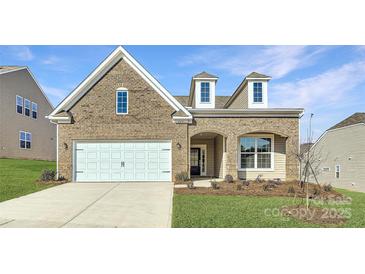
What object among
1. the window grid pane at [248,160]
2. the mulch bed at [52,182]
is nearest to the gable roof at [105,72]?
the mulch bed at [52,182]

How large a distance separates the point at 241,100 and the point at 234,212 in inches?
494

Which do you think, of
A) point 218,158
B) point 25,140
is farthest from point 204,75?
point 25,140

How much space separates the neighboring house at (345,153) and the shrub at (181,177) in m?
10.0

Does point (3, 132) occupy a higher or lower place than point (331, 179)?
higher

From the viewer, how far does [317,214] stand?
859 centimetres

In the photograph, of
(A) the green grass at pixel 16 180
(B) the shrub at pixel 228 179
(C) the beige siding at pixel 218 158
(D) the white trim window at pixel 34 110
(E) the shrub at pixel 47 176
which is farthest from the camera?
(D) the white trim window at pixel 34 110

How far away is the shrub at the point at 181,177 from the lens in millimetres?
15797

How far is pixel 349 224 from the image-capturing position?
770 centimetres

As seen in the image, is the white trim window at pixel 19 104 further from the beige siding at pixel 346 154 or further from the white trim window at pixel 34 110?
the beige siding at pixel 346 154

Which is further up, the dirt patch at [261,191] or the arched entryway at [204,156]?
the arched entryway at [204,156]

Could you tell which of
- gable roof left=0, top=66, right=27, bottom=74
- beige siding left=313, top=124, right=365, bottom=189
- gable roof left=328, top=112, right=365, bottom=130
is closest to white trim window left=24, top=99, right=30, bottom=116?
gable roof left=0, top=66, right=27, bottom=74

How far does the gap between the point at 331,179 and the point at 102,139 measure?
2073cm

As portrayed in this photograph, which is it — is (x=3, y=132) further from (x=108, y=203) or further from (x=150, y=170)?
(x=108, y=203)

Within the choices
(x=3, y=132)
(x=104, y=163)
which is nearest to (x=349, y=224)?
(x=104, y=163)
